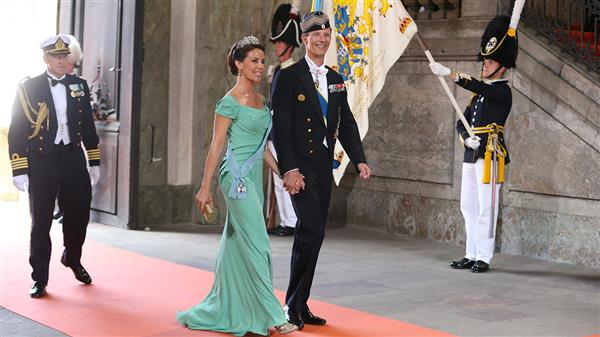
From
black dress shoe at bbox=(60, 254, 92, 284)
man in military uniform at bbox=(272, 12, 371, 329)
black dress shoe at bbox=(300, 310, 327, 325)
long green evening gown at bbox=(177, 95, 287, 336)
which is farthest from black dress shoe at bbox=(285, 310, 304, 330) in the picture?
black dress shoe at bbox=(60, 254, 92, 284)

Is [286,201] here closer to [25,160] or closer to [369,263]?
[369,263]

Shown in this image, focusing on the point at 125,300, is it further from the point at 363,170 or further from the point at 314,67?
the point at 314,67

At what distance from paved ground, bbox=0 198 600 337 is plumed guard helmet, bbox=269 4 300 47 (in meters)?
1.98

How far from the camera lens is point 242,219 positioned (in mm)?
5562

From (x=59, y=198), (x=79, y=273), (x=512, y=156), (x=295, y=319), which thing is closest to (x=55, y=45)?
(x=59, y=198)

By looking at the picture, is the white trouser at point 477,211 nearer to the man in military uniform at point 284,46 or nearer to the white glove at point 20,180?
the man in military uniform at point 284,46

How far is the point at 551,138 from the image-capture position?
866cm

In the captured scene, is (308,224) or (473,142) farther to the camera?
(473,142)

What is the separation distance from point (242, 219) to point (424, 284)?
235cm

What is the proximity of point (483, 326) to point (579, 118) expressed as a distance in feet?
9.99

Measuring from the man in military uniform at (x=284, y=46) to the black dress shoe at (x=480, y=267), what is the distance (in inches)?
89.5

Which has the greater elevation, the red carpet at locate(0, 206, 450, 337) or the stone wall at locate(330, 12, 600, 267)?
the stone wall at locate(330, 12, 600, 267)

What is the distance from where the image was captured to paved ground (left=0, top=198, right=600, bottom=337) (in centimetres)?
612

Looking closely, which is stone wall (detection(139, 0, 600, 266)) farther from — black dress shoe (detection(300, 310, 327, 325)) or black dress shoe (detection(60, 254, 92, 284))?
black dress shoe (detection(300, 310, 327, 325))
